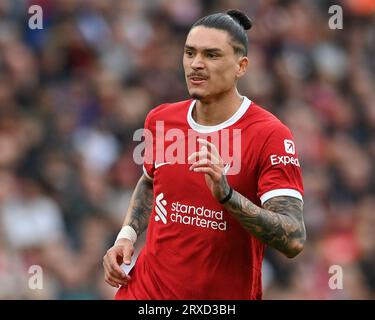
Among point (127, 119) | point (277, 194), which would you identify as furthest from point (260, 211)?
point (127, 119)

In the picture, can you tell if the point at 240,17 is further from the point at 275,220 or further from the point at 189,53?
the point at 275,220

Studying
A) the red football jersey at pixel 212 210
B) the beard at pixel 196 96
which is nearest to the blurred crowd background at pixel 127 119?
the red football jersey at pixel 212 210

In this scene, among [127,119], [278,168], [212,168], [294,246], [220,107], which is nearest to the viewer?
[212,168]

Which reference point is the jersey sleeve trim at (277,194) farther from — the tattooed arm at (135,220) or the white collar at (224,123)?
the tattooed arm at (135,220)

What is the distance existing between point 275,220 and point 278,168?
0.34 meters

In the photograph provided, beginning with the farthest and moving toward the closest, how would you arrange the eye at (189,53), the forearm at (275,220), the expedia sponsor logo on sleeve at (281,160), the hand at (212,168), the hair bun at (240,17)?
the hair bun at (240,17) < the eye at (189,53) < the expedia sponsor logo on sleeve at (281,160) < the forearm at (275,220) < the hand at (212,168)

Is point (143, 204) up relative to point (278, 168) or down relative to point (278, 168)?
down

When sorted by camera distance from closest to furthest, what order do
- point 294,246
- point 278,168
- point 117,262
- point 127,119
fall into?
point 294,246 < point 278,168 < point 117,262 < point 127,119

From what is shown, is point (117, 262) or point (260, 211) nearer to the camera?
point (260, 211)

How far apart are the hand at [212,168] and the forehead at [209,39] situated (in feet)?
2.72

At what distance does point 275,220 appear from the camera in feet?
19.8

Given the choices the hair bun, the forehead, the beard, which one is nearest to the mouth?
the beard

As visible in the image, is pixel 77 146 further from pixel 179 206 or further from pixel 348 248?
pixel 179 206

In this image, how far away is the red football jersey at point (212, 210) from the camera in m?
6.31
